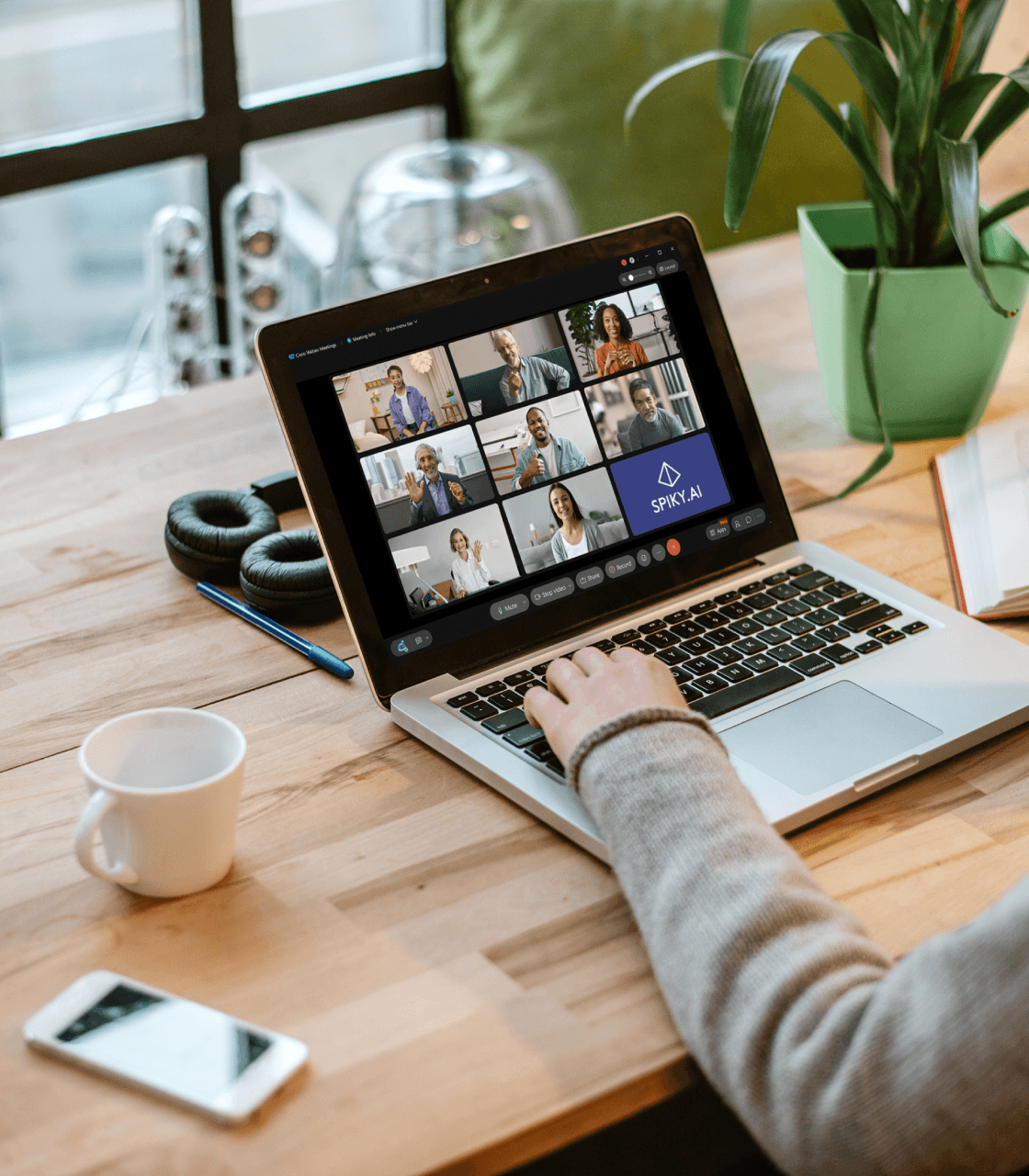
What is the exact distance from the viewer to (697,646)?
878 mm

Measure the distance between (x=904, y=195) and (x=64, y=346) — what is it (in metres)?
1.99

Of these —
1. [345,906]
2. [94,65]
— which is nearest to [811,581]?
[345,906]

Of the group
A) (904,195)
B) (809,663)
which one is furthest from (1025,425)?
(809,663)

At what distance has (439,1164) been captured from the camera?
0.54 meters

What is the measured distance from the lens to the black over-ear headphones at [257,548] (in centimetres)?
95

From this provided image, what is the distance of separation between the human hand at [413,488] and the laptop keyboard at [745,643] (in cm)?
14

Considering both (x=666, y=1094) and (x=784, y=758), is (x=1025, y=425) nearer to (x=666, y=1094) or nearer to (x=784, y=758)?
(x=784, y=758)

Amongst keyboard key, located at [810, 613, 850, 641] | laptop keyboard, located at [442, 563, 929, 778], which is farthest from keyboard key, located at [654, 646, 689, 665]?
keyboard key, located at [810, 613, 850, 641]

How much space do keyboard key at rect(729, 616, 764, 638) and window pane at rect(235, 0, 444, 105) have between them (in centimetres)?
193

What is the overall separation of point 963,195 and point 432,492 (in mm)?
513

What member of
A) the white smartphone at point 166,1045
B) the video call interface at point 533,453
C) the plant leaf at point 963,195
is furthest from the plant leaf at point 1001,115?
the white smartphone at point 166,1045

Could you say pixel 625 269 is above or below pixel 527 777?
above

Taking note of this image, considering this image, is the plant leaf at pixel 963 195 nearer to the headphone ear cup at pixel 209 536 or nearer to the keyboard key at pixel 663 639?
the keyboard key at pixel 663 639

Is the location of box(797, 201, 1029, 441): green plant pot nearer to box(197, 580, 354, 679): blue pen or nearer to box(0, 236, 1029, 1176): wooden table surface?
box(0, 236, 1029, 1176): wooden table surface
